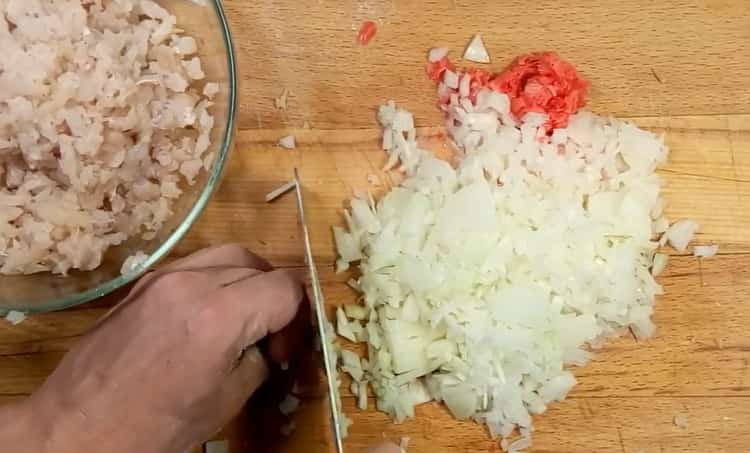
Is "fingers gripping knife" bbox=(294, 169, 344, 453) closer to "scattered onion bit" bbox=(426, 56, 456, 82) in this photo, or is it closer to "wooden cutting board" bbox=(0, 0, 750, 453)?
"wooden cutting board" bbox=(0, 0, 750, 453)

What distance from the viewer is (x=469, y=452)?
3.82 feet

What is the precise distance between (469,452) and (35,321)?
58 centimetres

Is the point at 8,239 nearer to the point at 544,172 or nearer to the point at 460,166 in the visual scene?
the point at 460,166

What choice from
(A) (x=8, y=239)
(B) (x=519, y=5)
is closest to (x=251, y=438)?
(A) (x=8, y=239)

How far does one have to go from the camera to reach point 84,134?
3.40 ft

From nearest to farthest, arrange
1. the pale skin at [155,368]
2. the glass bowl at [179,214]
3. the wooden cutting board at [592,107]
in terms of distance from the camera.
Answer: the pale skin at [155,368]
the glass bowl at [179,214]
the wooden cutting board at [592,107]

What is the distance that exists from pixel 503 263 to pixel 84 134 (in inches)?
20.4

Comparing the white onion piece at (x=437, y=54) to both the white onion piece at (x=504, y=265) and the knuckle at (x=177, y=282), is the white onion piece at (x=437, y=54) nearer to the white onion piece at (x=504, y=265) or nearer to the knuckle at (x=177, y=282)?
the white onion piece at (x=504, y=265)

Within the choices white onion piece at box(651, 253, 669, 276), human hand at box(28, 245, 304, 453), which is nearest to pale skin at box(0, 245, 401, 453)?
human hand at box(28, 245, 304, 453)

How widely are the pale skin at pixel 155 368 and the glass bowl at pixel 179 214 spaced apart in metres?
0.08

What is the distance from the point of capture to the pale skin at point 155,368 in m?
0.96

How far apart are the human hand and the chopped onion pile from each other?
184 mm

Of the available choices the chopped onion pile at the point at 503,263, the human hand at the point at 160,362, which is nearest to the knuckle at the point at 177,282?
the human hand at the point at 160,362

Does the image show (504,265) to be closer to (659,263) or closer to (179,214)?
(659,263)
